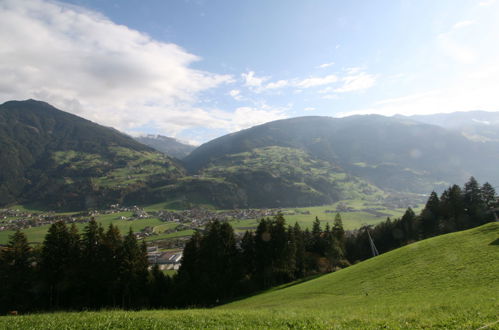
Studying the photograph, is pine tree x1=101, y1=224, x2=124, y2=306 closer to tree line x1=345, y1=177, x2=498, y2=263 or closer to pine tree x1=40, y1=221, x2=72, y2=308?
pine tree x1=40, y1=221, x2=72, y2=308

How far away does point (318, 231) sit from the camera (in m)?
80.5

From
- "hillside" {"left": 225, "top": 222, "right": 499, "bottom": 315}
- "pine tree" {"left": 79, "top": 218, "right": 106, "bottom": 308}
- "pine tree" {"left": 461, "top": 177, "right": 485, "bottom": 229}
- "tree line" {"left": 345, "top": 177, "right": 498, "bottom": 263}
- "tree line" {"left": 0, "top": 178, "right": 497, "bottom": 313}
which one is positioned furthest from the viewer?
"tree line" {"left": 345, "top": 177, "right": 498, "bottom": 263}

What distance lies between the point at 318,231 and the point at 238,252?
31202 millimetres

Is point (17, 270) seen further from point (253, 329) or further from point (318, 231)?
point (318, 231)

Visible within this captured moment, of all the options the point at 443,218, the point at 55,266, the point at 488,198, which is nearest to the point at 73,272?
the point at 55,266

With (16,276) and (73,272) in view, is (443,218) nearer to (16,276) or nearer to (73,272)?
(73,272)

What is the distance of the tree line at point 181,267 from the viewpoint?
4497 cm

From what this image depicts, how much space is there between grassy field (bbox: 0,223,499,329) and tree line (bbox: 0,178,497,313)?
2249 cm

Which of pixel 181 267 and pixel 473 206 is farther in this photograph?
pixel 473 206

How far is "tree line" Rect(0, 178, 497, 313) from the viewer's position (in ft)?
148

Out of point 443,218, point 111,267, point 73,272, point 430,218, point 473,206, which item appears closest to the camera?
point 73,272

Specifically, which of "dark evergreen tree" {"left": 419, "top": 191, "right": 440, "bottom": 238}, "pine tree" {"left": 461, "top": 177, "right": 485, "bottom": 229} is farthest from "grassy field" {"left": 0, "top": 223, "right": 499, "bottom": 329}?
"dark evergreen tree" {"left": 419, "top": 191, "right": 440, "bottom": 238}

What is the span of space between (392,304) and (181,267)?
45.0 metres

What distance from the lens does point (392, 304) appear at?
2125 centimetres
